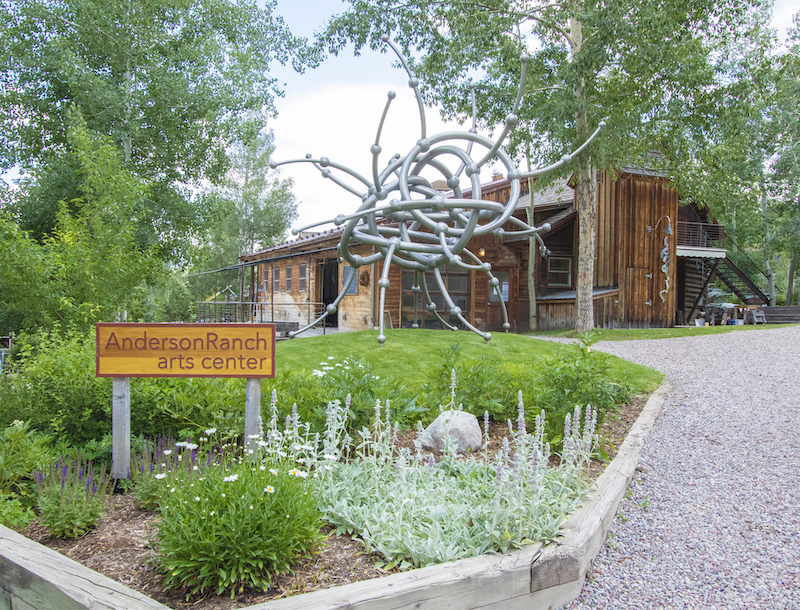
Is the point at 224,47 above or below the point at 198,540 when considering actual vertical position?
above

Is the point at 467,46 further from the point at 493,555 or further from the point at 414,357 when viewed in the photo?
the point at 493,555

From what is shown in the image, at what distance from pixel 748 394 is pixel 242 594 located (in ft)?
22.3

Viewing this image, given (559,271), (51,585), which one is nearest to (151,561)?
(51,585)

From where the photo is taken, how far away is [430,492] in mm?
2877

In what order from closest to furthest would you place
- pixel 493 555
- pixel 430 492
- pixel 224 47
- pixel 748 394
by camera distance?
pixel 493 555
pixel 430 492
pixel 748 394
pixel 224 47

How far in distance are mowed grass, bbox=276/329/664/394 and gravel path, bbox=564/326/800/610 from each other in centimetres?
114

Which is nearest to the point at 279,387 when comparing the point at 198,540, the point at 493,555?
the point at 198,540

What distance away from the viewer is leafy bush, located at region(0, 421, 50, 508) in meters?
2.93

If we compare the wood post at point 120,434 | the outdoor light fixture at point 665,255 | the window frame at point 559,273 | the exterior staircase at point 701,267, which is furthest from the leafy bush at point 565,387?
the exterior staircase at point 701,267

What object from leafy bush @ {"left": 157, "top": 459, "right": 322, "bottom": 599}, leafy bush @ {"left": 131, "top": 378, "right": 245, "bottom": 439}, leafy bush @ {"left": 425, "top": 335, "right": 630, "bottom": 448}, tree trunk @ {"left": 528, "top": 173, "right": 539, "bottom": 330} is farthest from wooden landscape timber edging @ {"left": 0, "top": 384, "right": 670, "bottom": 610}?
tree trunk @ {"left": 528, "top": 173, "right": 539, "bottom": 330}

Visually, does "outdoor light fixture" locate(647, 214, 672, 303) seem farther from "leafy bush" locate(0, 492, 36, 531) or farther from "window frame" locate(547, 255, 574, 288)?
"leafy bush" locate(0, 492, 36, 531)

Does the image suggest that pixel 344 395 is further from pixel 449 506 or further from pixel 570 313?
pixel 570 313

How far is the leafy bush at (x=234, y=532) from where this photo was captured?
2.18m

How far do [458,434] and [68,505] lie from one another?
249 cm
